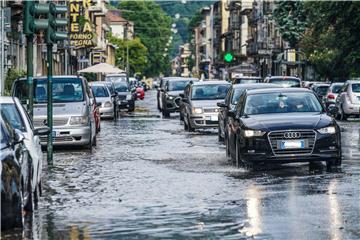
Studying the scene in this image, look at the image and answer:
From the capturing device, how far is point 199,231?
39.8 ft

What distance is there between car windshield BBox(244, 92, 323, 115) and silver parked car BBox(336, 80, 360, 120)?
23.8m

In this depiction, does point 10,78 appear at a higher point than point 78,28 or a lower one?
lower

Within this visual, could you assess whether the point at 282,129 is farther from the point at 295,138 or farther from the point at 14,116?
the point at 14,116

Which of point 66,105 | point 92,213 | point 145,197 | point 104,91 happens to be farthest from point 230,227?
point 104,91

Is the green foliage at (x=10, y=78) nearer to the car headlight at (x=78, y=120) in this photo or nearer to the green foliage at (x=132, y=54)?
the car headlight at (x=78, y=120)

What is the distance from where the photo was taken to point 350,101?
4559 cm

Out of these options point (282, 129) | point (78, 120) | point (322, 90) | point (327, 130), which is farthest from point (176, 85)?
point (282, 129)

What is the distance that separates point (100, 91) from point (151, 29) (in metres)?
130

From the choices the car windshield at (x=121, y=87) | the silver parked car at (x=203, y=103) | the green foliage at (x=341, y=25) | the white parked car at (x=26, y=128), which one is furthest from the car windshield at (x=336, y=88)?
the white parked car at (x=26, y=128)

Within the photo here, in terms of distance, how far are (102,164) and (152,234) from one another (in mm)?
10489

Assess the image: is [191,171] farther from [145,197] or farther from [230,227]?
[230,227]

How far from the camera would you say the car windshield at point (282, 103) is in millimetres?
21317

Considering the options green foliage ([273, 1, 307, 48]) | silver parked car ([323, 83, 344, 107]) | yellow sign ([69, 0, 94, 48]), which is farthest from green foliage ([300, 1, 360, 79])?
green foliage ([273, 1, 307, 48])

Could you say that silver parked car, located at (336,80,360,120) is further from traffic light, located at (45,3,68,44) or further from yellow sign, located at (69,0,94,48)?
yellow sign, located at (69,0,94,48)
